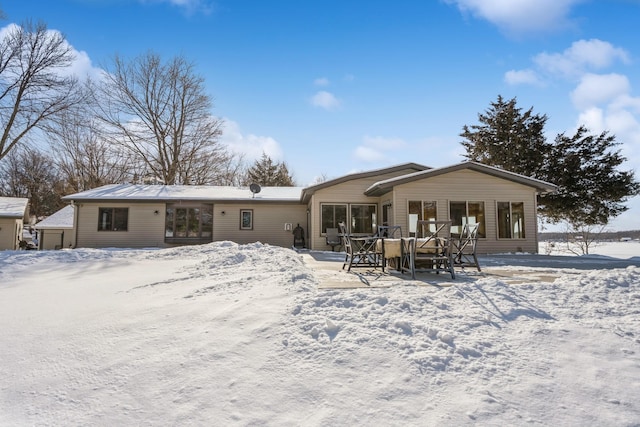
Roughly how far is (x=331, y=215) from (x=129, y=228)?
343 inches

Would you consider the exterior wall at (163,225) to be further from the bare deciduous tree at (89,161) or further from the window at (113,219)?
the bare deciduous tree at (89,161)

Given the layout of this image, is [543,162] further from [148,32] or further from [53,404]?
[53,404]

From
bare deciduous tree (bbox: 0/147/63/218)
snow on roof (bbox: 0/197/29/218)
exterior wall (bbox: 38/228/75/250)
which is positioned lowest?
exterior wall (bbox: 38/228/75/250)

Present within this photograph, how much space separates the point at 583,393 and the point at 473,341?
66 cm

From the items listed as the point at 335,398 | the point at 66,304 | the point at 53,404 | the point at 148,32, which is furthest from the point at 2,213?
the point at 335,398

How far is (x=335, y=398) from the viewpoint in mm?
1864

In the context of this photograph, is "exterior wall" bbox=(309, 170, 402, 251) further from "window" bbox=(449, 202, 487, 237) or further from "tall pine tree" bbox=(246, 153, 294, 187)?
"tall pine tree" bbox=(246, 153, 294, 187)

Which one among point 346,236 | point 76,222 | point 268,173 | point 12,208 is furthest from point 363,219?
point 12,208

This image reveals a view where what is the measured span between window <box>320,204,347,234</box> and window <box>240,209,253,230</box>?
3.86 m

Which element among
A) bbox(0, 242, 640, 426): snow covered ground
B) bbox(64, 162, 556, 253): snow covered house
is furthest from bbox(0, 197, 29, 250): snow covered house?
bbox(0, 242, 640, 426): snow covered ground

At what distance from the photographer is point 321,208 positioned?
1270 cm

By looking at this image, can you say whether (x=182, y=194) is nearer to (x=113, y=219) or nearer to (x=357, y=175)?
(x=113, y=219)

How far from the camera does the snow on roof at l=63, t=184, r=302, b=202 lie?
1387 cm

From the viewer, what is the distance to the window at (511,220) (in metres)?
11.5
